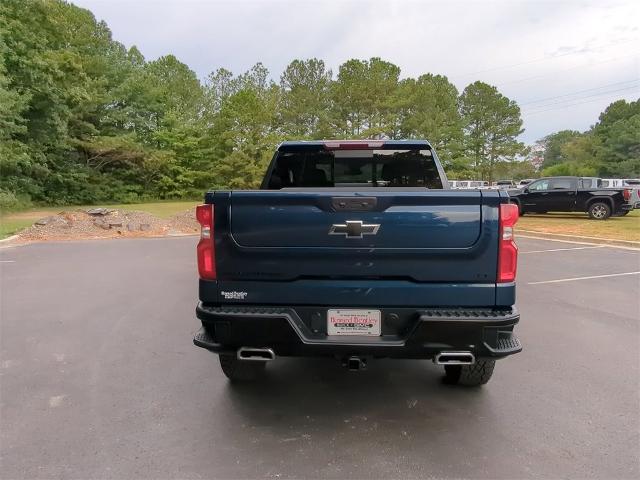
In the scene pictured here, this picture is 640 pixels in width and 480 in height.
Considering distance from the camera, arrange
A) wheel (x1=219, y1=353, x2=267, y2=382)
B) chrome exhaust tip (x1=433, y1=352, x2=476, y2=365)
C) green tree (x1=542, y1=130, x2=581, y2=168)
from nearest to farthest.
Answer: chrome exhaust tip (x1=433, y1=352, x2=476, y2=365)
wheel (x1=219, y1=353, x2=267, y2=382)
green tree (x1=542, y1=130, x2=581, y2=168)

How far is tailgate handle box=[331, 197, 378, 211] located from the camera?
2.84 metres

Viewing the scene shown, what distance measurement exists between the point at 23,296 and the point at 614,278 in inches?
389

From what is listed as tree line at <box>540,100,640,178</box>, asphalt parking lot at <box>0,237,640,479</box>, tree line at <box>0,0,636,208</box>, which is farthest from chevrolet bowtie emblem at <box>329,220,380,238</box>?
tree line at <box>540,100,640,178</box>

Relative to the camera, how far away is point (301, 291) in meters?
2.94

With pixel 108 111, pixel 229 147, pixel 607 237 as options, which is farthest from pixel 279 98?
pixel 607 237

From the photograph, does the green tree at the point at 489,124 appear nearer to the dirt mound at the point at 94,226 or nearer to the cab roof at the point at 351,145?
the dirt mound at the point at 94,226

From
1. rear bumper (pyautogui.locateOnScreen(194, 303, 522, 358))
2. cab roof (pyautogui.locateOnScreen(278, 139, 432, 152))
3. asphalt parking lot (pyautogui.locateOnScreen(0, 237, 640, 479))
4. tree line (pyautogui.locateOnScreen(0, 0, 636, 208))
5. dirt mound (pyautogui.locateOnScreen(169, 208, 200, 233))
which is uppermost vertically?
tree line (pyautogui.locateOnScreen(0, 0, 636, 208))

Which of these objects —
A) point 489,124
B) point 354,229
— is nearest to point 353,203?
point 354,229

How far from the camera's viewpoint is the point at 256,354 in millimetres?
3033

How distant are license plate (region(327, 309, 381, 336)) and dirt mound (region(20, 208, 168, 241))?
14258 mm

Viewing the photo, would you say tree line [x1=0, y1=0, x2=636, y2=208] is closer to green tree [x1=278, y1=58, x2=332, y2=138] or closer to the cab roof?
green tree [x1=278, y1=58, x2=332, y2=138]

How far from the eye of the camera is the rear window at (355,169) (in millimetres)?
4785

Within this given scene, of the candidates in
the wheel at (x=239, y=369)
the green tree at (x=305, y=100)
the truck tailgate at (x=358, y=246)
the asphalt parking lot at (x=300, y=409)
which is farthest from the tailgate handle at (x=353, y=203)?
the green tree at (x=305, y=100)

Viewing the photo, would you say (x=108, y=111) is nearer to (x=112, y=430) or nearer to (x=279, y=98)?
(x=279, y=98)
